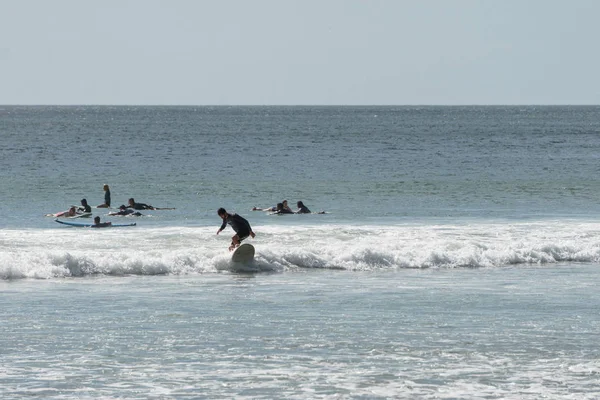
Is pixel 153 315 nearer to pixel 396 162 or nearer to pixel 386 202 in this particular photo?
pixel 386 202

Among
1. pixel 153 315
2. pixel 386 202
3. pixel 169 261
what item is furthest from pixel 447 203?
pixel 153 315

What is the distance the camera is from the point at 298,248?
31.1 m

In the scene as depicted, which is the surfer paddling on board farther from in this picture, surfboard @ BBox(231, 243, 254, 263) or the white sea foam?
the white sea foam

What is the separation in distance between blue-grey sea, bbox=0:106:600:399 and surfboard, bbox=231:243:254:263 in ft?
0.90

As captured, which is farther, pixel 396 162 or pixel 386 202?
pixel 396 162

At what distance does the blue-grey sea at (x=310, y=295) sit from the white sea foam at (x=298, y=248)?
0.07 meters

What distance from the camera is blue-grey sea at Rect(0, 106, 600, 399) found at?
16422 millimetres

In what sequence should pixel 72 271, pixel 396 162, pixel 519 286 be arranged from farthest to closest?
1. pixel 396 162
2. pixel 72 271
3. pixel 519 286

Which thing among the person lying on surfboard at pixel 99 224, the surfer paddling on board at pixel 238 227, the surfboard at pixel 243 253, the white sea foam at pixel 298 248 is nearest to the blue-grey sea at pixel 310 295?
the white sea foam at pixel 298 248

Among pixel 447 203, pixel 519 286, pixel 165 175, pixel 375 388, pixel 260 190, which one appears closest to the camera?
pixel 375 388

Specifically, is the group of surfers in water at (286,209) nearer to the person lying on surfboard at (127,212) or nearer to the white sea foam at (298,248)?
the white sea foam at (298,248)

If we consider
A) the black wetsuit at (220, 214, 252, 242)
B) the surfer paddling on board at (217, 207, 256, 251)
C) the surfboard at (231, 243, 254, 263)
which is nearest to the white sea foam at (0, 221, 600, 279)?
the surfboard at (231, 243, 254, 263)

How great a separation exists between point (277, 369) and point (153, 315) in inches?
209

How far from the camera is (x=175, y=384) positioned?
16047 mm
